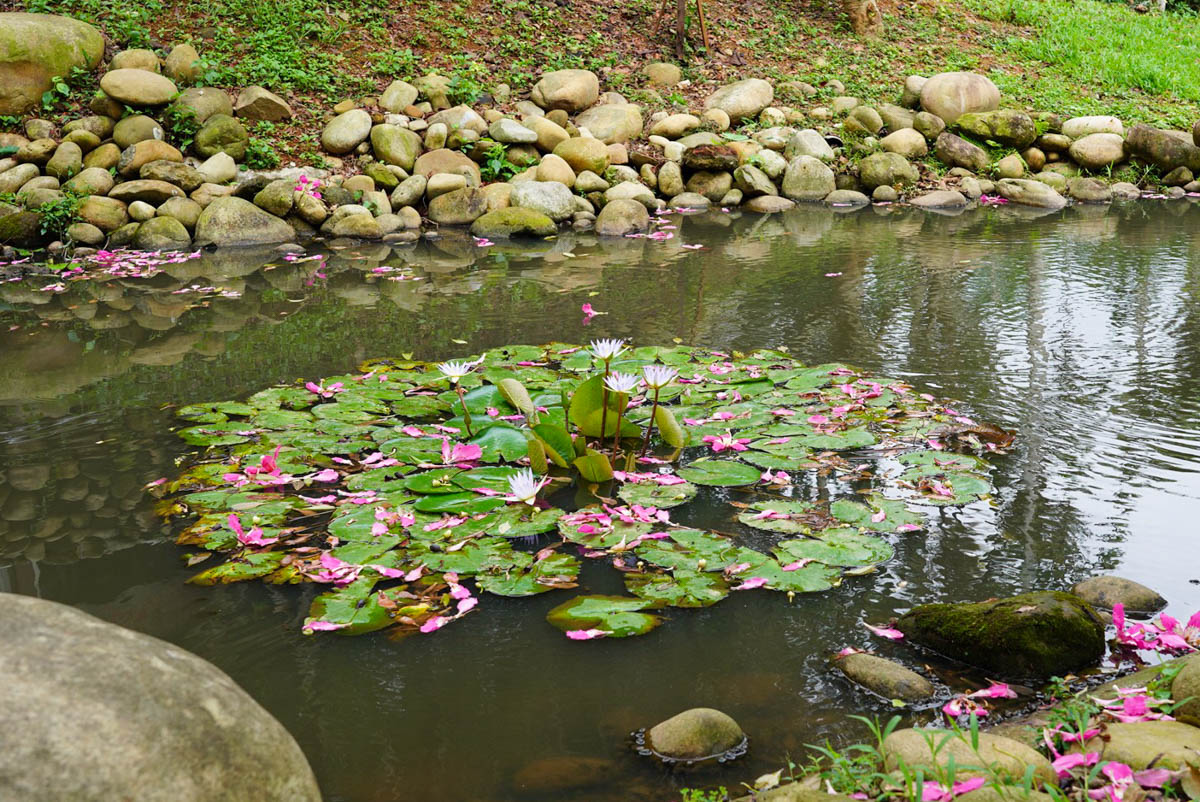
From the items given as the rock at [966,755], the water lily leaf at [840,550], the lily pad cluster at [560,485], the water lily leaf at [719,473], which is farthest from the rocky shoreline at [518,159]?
the rock at [966,755]

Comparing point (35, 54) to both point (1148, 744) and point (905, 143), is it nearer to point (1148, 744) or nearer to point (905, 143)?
point (905, 143)

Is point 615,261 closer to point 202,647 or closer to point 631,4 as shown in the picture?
point 202,647

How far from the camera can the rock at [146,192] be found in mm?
8609

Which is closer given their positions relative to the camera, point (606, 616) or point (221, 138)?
point (606, 616)

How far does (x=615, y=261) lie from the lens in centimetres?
773

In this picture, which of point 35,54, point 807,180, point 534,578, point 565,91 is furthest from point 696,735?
point 35,54

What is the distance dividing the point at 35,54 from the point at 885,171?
29.9 feet

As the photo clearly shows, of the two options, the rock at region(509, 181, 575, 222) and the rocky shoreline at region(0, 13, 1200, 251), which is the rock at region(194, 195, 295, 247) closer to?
the rocky shoreline at region(0, 13, 1200, 251)

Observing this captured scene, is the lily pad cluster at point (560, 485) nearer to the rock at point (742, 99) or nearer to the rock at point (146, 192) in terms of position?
the rock at point (146, 192)

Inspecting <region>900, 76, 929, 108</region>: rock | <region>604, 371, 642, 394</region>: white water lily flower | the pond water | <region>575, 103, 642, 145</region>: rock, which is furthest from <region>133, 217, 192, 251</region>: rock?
<region>900, 76, 929, 108</region>: rock

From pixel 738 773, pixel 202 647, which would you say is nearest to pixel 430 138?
pixel 202 647

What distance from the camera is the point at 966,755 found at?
1.72 metres

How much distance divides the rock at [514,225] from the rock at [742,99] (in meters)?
3.76

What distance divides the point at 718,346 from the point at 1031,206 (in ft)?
23.0
